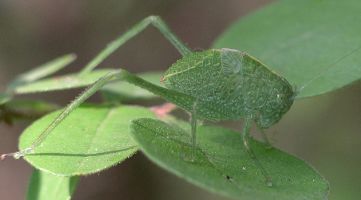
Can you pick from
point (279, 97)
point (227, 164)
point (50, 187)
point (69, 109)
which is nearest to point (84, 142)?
point (69, 109)

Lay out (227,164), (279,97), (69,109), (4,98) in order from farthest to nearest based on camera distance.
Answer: (4,98) < (279,97) < (69,109) < (227,164)

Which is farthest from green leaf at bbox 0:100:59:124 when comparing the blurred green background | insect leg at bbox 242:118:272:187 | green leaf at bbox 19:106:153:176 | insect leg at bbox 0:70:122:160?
the blurred green background

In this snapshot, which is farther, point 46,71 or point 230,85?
point 46,71

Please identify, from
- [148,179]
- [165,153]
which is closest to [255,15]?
[165,153]

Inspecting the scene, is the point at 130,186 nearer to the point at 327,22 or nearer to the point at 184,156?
the point at 327,22

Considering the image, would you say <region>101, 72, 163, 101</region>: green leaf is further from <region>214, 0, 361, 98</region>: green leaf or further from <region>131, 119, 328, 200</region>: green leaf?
<region>131, 119, 328, 200</region>: green leaf

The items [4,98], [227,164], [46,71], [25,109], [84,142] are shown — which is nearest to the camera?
[227,164]

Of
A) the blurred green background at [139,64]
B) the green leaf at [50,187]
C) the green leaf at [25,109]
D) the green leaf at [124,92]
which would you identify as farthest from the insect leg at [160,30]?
the blurred green background at [139,64]

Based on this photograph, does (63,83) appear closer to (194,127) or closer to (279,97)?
(194,127)
